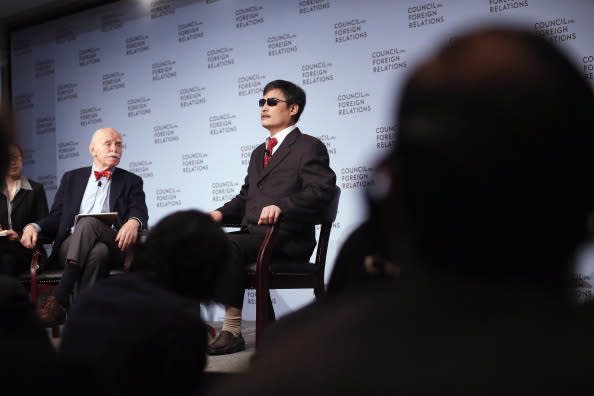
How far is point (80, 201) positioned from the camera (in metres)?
3.76

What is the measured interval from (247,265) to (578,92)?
257 centimetres

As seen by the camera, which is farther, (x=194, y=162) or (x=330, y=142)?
(x=194, y=162)

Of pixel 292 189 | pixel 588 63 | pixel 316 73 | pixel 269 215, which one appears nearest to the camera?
pixel 269 215

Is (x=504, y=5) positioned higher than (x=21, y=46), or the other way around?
(x=21, y=46)

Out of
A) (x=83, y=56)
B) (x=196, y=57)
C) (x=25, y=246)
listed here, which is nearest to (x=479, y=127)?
A: (x=25, y=246)

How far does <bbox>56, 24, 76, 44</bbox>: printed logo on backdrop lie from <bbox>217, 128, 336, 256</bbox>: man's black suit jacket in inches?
135

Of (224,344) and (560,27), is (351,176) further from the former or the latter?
(224,344)

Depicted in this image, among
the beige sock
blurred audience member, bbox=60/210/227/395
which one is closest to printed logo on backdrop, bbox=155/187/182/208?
the beige sock

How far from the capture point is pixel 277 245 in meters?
3.05

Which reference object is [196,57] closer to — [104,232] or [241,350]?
[104,232]

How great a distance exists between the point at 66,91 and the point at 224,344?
399 cm

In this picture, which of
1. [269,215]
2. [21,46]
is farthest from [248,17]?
[269,215]

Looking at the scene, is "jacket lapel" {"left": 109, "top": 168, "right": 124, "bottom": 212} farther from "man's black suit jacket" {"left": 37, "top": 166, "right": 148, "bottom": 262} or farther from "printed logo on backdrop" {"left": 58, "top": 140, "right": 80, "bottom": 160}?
"printed logo on backdrop" {"left": 58, "top": 140, "right": 80, "bottom": 160}

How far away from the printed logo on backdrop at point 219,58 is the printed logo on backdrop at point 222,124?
16.8 inches
